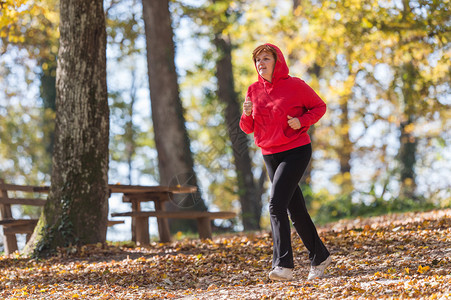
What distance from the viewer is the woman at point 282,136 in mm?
5371

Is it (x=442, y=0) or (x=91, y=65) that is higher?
(x=442, y=0)

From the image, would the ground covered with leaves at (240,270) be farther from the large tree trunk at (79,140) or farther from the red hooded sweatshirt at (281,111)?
the red hooded sweatshirt at (281,111)

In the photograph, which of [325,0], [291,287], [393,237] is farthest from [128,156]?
[291,287]

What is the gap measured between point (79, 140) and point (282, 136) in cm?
432

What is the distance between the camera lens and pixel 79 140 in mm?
8766

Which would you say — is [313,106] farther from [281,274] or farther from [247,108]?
[281,274]

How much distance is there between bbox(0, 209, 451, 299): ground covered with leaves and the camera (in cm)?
511

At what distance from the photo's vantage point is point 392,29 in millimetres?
13508

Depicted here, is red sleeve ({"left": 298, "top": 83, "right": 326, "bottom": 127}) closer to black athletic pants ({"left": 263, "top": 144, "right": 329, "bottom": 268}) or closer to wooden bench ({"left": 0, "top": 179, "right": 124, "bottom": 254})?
black athletic pants ({"left": 263, "top": 144, "right": 329, "bottom": 268})

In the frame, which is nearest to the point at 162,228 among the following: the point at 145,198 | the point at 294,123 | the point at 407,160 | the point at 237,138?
the point at 145,198

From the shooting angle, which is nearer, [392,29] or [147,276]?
[147,276]

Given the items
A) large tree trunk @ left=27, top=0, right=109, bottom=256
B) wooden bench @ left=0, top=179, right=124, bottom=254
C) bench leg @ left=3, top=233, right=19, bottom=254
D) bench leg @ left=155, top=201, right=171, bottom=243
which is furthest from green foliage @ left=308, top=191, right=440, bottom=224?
bench leg @ left=3, top=233, right=19, bottom=254

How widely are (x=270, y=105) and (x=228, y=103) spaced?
12175 millimetres

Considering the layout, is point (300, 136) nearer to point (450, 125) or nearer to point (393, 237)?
point (393, 237)
